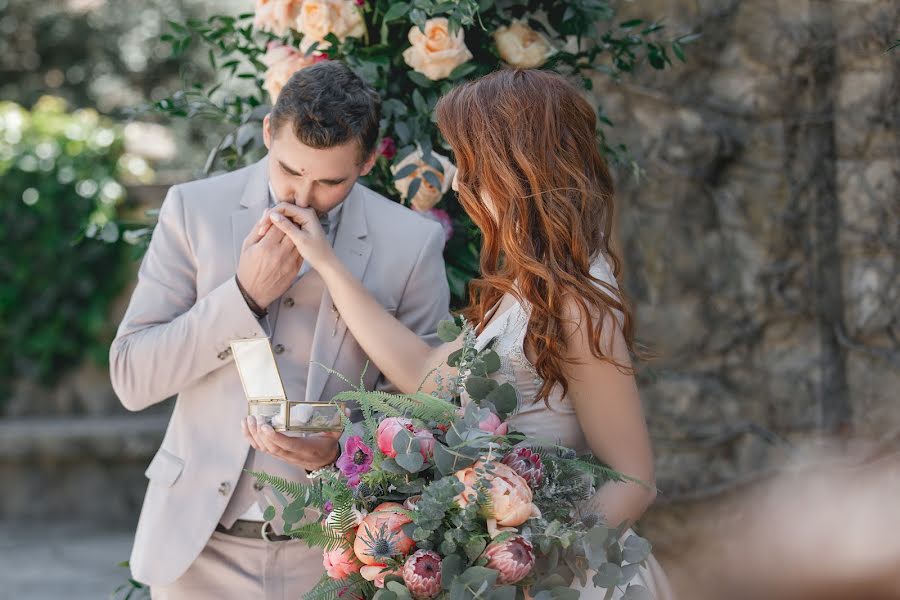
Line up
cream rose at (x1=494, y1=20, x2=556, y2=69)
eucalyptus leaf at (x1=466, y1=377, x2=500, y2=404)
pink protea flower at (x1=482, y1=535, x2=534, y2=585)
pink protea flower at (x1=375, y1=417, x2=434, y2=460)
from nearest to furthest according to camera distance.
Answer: pink protea flower at (x1=482, y1=535, x2=534, y2=585) < pink protea flower at (x1=375, y1=417, x2=434, y2=460) < eucalyptus leaf at (x1=466, y1=377, x2=500, y2=404) < cream rose at (x1=494, y1=20, x2=556, y2=69)

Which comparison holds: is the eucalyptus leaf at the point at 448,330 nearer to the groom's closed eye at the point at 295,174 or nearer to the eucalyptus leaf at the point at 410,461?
the eucalyptus leaf at the point at 410,461

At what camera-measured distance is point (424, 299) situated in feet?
7.25

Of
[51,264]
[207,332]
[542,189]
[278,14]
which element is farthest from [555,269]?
[51,264]

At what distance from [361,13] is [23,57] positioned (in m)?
8.10

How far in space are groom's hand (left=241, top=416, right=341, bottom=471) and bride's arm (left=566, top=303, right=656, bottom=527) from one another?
0.47 metres

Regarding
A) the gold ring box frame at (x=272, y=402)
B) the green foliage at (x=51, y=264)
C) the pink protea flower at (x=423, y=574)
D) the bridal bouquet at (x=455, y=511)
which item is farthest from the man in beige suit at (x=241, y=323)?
the green foliage at (x=51, y=264)

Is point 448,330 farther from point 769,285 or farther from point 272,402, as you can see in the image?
point 769,285

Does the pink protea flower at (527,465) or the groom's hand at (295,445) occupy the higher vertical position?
the pink protea flower at (527,465)

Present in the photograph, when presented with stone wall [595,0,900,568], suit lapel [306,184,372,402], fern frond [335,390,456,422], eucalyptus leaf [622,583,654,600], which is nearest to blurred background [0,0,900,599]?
stone wall [595,0,900,568]

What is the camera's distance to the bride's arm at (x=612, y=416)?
1730 millimetres

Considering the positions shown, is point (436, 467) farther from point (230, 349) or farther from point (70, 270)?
point (70, 270)

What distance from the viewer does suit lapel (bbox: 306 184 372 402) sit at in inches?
83.0

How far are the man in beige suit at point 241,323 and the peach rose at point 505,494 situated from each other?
0.64 meters

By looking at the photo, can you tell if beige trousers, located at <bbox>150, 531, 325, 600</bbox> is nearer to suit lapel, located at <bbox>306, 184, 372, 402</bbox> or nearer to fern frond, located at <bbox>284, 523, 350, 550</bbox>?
suit lapel, located at <bbox>306, 184, 372, 402</bbox>
